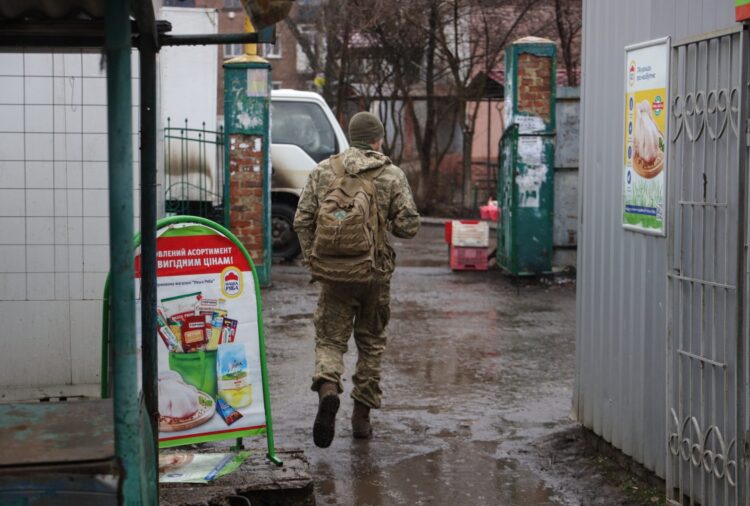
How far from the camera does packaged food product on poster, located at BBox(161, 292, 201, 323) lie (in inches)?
213

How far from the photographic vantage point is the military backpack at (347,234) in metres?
6.36

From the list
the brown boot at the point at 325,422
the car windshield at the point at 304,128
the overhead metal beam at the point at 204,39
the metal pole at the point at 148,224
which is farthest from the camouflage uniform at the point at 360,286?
the car windshield at the point at 304,128

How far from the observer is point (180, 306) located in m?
5.44

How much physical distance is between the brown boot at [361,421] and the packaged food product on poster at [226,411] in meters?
1.34

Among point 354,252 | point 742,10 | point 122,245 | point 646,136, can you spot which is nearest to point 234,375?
point 354,252

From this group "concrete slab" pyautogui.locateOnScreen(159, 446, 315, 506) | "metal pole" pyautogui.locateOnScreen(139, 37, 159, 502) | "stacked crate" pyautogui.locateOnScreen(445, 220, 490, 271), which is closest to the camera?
"metal pole" pyautogui.locateOnScreen(139, 37, 159, 502)

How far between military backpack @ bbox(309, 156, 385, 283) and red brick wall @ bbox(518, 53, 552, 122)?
6867mm

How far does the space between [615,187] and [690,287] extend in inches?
45.6

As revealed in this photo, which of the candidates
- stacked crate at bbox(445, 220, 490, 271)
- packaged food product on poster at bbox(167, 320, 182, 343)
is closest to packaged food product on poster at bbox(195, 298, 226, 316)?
packaged food product on poster at bbox(167, 320, 182, 343)

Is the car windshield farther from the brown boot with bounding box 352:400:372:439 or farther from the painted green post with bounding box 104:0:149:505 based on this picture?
the painted green post with bounding box 104:0:149:505

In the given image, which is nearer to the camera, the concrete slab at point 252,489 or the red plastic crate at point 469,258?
the concrete slab at point 252,489

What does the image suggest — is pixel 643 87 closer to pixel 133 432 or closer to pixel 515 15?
pixel 133 432

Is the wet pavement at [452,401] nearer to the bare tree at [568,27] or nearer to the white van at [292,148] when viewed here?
the white van at [292,148]

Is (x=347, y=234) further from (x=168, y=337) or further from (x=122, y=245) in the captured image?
(x=122, y=245)
